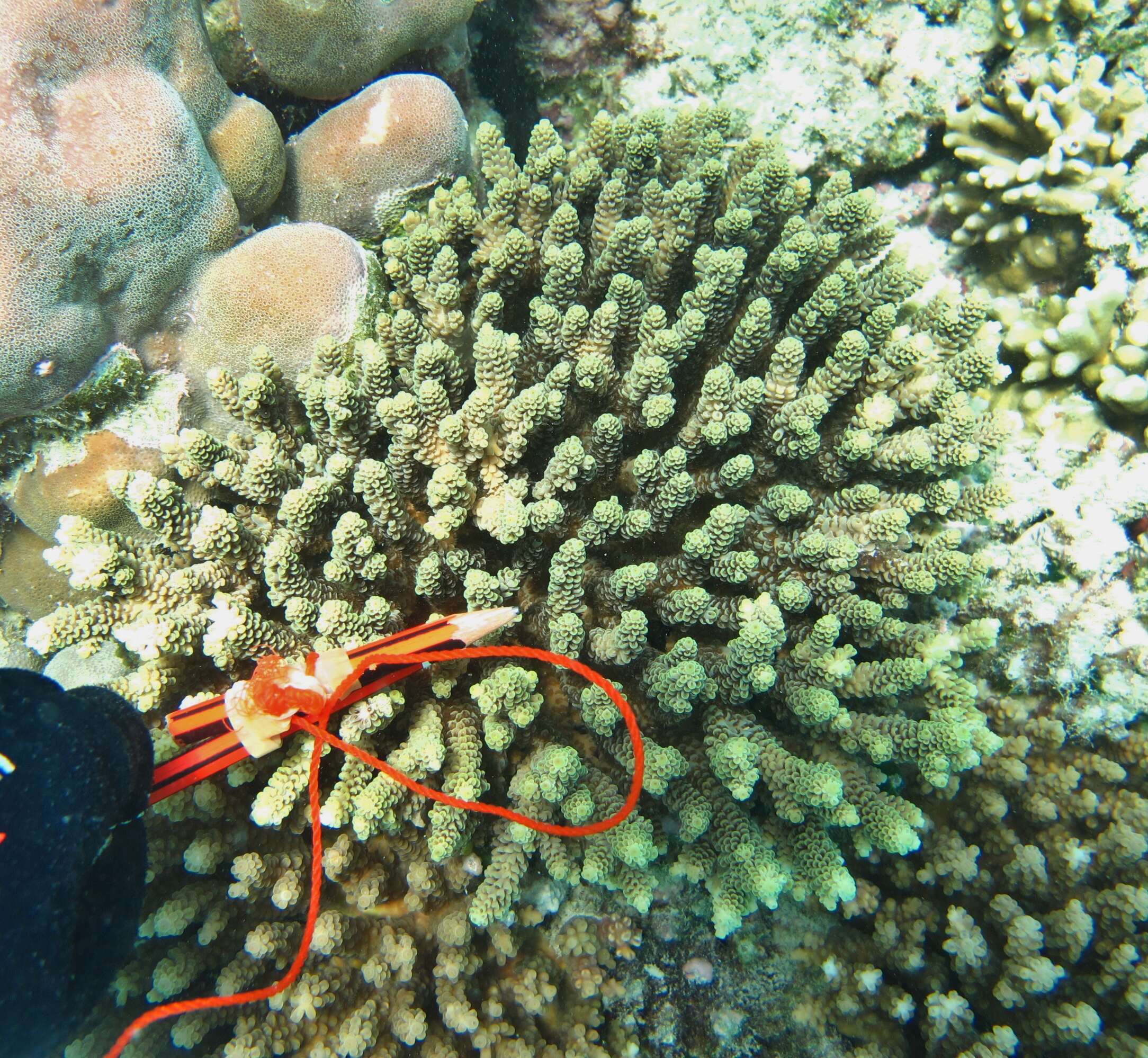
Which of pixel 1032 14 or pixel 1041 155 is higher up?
pixel 1032 14

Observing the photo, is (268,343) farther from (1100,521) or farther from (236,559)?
(1100,521)

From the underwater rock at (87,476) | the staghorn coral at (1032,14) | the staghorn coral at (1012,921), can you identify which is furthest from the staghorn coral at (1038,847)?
the underwater rock at (87,476)

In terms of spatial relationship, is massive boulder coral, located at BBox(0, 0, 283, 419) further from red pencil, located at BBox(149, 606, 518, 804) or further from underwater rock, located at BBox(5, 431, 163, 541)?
red pencil, located at BBox(149, 606, 518, 804)

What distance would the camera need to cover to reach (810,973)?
8.21 feet

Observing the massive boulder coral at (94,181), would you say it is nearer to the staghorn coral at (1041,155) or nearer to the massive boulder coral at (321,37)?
the massive boulder coral at (321,37)

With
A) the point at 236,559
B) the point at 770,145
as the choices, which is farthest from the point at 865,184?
the point at 236,559

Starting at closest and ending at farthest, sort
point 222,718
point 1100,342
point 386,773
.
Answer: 1. point 386,773
2. point 222,718
3. point 1100,342

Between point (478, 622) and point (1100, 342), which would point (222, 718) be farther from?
point (1100, 342)

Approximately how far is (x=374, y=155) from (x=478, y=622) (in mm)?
2473

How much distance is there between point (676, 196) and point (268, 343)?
182 centimetres

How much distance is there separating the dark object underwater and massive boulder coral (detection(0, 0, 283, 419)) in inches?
62.3

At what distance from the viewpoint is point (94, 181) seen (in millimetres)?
2385

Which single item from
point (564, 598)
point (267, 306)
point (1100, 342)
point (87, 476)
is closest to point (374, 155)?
point (267, 306)

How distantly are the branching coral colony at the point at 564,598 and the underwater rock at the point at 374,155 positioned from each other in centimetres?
61
